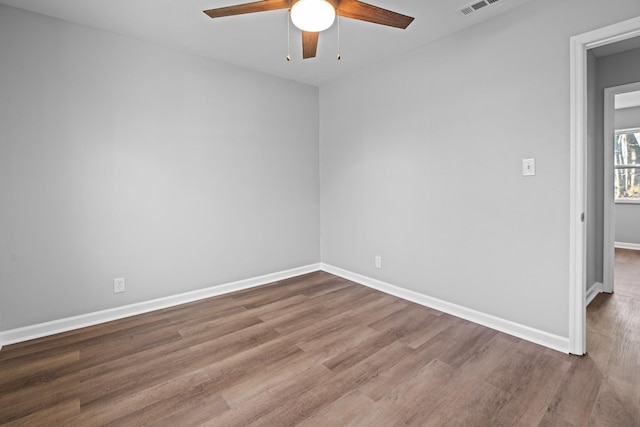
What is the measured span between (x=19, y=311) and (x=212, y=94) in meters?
2.50

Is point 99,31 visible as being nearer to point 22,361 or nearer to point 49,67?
point 49,67

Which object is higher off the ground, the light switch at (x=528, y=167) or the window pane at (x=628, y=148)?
the window pane at (x=628, y=148)

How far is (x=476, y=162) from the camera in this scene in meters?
2.62

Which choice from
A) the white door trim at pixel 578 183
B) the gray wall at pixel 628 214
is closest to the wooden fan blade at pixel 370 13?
the white door trim at pixel 578 183

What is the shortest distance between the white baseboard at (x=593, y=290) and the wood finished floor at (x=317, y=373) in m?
0.18

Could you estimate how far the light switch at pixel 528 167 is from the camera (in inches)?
90.1

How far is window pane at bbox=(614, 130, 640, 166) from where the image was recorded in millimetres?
5453

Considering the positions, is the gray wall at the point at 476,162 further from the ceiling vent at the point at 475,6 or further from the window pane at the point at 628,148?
the window pane at the point at 628,148

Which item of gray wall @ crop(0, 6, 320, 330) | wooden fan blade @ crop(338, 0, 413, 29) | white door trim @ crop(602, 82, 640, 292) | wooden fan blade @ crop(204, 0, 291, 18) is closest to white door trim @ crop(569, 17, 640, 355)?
wooden fan blade @ crop(338, 0, 413, 29)

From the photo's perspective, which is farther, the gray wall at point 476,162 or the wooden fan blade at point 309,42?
the gray wall at point 476,162

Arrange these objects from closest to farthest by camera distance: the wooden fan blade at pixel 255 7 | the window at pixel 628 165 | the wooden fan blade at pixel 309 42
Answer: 1. the wooden fan blade at pixel 255 7
2. the wooden fan blade at pixel 309 42
3. the window at pixel 628 165

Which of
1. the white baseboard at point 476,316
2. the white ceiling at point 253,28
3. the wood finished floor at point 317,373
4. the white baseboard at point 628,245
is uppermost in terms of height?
the white ceiling at point 253,28

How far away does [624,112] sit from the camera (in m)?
5.48

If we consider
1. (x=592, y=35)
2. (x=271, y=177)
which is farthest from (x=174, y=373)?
(x=592, y=35)
